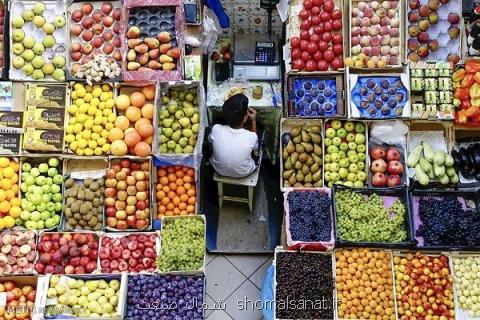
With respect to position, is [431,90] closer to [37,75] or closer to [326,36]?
[326,36]

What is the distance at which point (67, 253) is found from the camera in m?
4.01

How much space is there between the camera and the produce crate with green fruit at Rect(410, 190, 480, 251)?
13.3ft

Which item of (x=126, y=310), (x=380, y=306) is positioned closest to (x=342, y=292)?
(x=380, y=306)

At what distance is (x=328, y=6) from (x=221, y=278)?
7.87 ft

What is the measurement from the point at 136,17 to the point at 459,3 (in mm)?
2615

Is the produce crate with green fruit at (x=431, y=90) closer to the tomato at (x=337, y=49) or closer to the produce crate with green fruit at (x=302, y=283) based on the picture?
the tomato at (x=337, y=49)

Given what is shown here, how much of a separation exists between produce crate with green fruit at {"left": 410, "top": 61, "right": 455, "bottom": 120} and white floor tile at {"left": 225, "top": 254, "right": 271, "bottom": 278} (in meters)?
1.68

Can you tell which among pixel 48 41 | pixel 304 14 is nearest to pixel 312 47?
pixel 304 14

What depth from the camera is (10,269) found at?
395cm

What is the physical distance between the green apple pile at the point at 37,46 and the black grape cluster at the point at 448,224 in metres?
2.95

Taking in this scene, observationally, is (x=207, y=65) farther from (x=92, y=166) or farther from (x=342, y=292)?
(x=342, y=292)

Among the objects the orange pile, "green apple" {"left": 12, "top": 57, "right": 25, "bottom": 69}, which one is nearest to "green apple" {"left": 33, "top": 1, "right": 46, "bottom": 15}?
"green apple" {"left": 12, "top": 57, "right": 25, "bottom": 69}

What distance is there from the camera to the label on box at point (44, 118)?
4.25 metres

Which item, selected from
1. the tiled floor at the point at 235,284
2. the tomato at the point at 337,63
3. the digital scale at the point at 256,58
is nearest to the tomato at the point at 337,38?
the tomato at the point at 337,63
